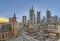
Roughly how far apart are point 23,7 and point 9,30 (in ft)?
1.78

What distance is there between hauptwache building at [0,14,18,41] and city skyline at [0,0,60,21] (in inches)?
4.7

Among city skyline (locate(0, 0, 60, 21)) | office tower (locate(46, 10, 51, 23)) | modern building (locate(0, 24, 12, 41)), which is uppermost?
city skyline (locate(0, 0, 60, 21))

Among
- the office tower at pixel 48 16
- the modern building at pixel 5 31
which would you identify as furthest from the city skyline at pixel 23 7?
the modern building at pixel 5 31

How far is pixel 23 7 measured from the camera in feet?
7.82

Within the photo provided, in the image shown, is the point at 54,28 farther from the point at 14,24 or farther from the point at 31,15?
the point at 14,24

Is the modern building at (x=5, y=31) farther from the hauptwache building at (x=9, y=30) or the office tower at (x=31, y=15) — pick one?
the office tower at (x=31, y=15)

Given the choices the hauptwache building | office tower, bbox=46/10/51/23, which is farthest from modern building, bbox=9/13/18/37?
office tower, bbox=46/10/51/23

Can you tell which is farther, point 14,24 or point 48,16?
point 48,16

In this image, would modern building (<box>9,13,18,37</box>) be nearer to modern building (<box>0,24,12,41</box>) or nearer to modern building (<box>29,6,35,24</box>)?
modern building (<box>0,24,12,41</box>)

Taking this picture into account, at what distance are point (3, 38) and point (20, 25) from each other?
1.35 feet

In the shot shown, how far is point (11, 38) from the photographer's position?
2.21 m

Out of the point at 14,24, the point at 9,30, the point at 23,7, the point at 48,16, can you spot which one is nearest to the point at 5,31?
the point at 9,30

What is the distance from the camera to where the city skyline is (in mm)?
2281

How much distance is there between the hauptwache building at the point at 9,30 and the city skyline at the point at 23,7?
0.12 metres
